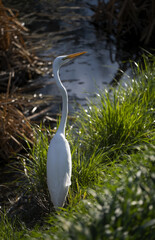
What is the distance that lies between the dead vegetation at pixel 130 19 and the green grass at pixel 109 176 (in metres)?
2.73

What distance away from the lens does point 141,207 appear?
132cm

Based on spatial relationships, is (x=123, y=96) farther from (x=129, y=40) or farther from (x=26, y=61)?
(x=129, y=40)

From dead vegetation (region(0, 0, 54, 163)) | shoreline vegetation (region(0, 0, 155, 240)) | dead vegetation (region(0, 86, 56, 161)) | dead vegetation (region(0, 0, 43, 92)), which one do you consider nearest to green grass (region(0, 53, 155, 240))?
shoreline vegetation (region(0, 0, 155, 240))

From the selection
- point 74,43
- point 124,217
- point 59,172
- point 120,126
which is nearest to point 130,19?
point 74,43

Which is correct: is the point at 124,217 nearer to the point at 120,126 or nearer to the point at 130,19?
the point at 120,126

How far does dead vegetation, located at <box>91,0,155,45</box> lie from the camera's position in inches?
222

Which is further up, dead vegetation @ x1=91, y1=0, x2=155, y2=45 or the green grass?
the green grass

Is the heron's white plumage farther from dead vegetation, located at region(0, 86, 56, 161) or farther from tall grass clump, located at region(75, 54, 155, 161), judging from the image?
dead vegetation, located at region(0, 86, 56, 161)

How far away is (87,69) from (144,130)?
2.64 m

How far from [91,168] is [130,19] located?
13.5 feet

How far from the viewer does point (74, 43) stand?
5785 millimetres

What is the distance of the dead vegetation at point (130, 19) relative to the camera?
5629mm

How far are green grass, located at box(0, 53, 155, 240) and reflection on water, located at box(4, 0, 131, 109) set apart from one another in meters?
1.27

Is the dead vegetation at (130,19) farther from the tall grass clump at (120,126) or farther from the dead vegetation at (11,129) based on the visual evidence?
the tall grass clump at (120,126)
